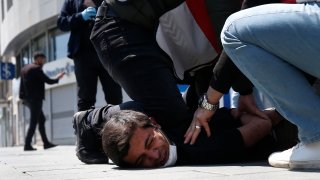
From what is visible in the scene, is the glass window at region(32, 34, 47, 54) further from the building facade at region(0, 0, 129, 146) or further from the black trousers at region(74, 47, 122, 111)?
the black trousers at region(74, 47, 122, 111)

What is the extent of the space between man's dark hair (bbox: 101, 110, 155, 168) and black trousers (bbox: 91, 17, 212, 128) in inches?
12.6

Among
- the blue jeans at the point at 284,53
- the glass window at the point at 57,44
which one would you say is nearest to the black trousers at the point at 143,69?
the blue jeans at the point at 284,53

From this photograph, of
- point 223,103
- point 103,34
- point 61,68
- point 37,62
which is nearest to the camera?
point 103,34

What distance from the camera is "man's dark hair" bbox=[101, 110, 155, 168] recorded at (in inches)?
91.8

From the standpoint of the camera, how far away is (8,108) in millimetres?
26297

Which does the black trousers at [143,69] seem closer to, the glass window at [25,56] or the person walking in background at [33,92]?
the person walking in background at [33,92]

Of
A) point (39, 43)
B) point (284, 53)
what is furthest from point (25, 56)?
point (284, 53)

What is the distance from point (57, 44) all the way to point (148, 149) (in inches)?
577

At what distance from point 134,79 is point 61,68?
13649 millimetres

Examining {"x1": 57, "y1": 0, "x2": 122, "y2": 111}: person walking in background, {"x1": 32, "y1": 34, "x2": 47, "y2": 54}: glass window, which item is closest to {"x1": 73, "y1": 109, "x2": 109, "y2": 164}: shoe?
{"x1": 57, "y1": 0, "x2": 122, "y2": 111}: person walking in background

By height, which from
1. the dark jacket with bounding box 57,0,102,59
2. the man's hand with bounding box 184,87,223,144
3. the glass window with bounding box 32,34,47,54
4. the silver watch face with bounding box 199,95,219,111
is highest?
the glass window with bounding box 32,34,47,54

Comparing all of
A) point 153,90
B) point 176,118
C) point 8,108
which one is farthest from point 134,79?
point 8,108

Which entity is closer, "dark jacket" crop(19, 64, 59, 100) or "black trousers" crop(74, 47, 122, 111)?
"black trousers" crop(74, 47, 122, 111)

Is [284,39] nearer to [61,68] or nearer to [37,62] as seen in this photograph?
[37,62]
